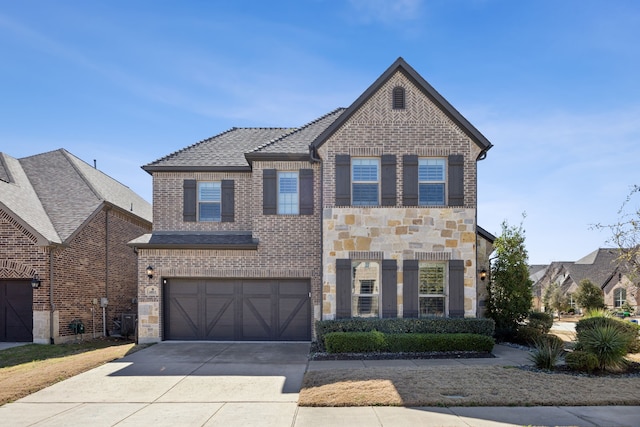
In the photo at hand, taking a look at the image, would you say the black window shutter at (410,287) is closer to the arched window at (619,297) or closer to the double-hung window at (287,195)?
the double-hung window at (287,195)

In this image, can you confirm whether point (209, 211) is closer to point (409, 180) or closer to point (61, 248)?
point (61, 248)

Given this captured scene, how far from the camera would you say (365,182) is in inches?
550

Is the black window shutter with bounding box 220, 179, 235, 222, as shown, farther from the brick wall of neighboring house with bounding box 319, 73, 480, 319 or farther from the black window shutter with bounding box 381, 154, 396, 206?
the black window shutter with bounding box 381, 154, 396, 206

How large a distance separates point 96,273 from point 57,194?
3.78m

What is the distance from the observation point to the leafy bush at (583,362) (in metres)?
10.0

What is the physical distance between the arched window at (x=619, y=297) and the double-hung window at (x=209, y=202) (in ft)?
139

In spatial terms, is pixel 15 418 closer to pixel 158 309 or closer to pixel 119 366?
pixel 119 366

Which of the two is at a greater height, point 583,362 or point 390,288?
point 390,288

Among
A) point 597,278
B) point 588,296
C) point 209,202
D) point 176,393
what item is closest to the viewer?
point 176,393

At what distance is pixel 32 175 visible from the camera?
1981 centimetres

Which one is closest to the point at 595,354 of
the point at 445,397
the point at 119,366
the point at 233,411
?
the point at 445,397

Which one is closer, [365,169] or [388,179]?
[388,179]

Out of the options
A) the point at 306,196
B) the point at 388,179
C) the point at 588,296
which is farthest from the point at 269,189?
the point at 588,296

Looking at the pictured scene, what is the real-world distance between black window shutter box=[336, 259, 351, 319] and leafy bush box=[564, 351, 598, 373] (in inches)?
229
